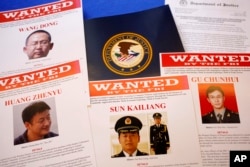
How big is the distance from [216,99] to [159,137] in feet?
0.36

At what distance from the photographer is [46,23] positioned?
0.47m

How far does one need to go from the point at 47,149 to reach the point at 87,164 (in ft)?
0.21

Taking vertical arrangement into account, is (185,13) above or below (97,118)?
above

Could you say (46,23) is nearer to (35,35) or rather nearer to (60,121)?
(35,35)

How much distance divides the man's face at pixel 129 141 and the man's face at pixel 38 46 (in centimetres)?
19

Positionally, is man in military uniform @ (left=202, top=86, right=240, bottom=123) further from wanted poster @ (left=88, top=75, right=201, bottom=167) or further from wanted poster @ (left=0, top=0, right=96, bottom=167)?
wanted poster @ (left=0, top=0, right=96, bottom=167)

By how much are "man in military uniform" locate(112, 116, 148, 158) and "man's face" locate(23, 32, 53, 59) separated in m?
0.18

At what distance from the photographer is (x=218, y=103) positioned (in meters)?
Result: 0.41

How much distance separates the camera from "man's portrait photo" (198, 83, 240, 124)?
0.40 m

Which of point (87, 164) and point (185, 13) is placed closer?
point (87, 164)

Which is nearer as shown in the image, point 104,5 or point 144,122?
point 144,122

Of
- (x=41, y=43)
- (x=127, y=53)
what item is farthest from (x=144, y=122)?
(x=41, y=43)

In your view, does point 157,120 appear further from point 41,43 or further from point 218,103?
point 41,43

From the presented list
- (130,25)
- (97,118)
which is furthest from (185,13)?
(97,118)
